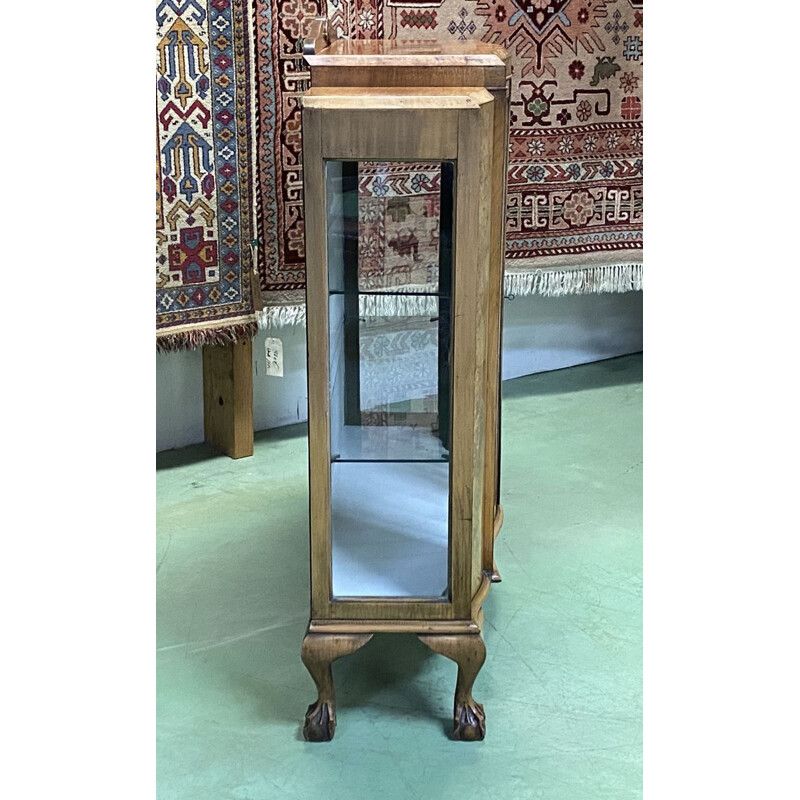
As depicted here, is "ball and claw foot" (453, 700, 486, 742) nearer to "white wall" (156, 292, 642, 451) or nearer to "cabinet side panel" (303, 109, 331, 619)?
"cabinet side panel" (303, 109, 331, 619)

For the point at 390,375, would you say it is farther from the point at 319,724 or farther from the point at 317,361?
the point at 319,724

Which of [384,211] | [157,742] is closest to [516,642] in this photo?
[157,742]

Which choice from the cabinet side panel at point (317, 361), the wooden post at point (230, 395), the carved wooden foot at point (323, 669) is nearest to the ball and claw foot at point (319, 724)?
the carved wooden foot at point (323, 669)

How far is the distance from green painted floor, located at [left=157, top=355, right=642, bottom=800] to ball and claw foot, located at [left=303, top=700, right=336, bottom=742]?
0.06ft

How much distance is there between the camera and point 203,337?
9.37 ft

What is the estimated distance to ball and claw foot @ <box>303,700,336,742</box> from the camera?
183cm

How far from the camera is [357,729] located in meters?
1.86

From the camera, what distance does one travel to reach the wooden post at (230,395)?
9.87ft

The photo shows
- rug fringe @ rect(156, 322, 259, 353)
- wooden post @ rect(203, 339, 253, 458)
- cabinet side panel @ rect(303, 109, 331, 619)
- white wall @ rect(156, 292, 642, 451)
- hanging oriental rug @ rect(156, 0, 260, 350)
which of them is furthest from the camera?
white wall @ rect(156, 292, 642, 451)

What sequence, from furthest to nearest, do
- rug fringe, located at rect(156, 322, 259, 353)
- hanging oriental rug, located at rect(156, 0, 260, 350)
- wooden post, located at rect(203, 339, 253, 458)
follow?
1. wooden post, located at rect(203, 339, 253, 458)
2. rug fringe, located at rect(156, 322, 259, 353)
3. hanging oriental rug, located at rect(156, 0, 260, 350)

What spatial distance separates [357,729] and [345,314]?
2.26 ft

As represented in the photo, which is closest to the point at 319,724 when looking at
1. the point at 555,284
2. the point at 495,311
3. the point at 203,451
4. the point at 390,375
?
the point at 390,375

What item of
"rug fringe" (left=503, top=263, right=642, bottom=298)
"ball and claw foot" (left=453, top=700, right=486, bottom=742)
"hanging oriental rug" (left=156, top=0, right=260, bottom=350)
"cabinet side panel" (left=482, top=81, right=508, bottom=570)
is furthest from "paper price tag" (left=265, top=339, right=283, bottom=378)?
"ball and claw foot" (left=453, top=700, right=486, bottom=742)

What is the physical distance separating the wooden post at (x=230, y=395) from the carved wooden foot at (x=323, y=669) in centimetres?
130
